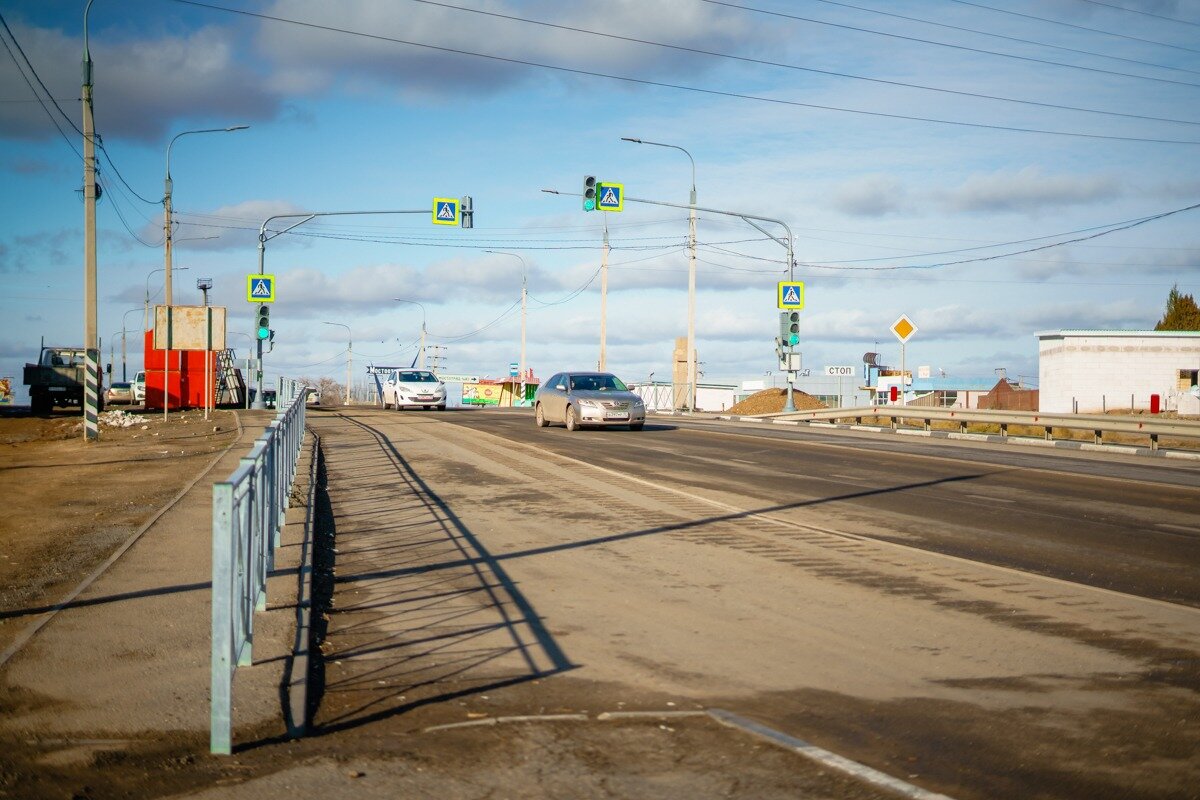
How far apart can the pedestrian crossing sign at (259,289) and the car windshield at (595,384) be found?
642 inches

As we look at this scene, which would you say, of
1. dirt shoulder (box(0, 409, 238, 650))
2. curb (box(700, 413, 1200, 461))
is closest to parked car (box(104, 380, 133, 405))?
dirt shoulder (box(0, 409, 238, 650))

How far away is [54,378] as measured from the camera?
46.9 metres

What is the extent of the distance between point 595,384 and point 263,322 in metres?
16.3

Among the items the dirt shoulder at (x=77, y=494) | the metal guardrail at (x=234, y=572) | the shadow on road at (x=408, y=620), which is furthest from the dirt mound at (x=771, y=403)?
the metal guardrail at (x=234, y=572)

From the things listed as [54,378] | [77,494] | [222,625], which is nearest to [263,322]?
[54,378]

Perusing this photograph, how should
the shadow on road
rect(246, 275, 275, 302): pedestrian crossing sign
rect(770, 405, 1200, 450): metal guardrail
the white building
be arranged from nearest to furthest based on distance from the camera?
the shadow on road < rect(770, 405, 1200, 450): metal guardrail < rect(246, 275, 275, 302): pedestrian crossing sign < the white building

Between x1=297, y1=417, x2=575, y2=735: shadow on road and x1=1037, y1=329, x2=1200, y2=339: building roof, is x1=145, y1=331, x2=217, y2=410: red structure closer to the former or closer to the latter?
x1=297, y1=417, x2=575, y2=735: shadow on road

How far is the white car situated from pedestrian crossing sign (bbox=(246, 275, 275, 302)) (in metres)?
5.84

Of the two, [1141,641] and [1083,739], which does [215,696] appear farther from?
[1141,641]

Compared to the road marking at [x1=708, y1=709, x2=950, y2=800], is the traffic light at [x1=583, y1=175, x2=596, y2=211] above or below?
above

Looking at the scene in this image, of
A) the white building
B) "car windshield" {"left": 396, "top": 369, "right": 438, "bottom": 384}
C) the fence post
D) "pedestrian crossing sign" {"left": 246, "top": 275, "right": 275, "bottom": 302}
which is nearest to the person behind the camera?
the fence post

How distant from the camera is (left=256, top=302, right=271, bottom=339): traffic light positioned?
131 ft

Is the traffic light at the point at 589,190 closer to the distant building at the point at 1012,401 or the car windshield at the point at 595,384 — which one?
the car windshield at the point at 595,384

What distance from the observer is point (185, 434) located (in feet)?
85.8
